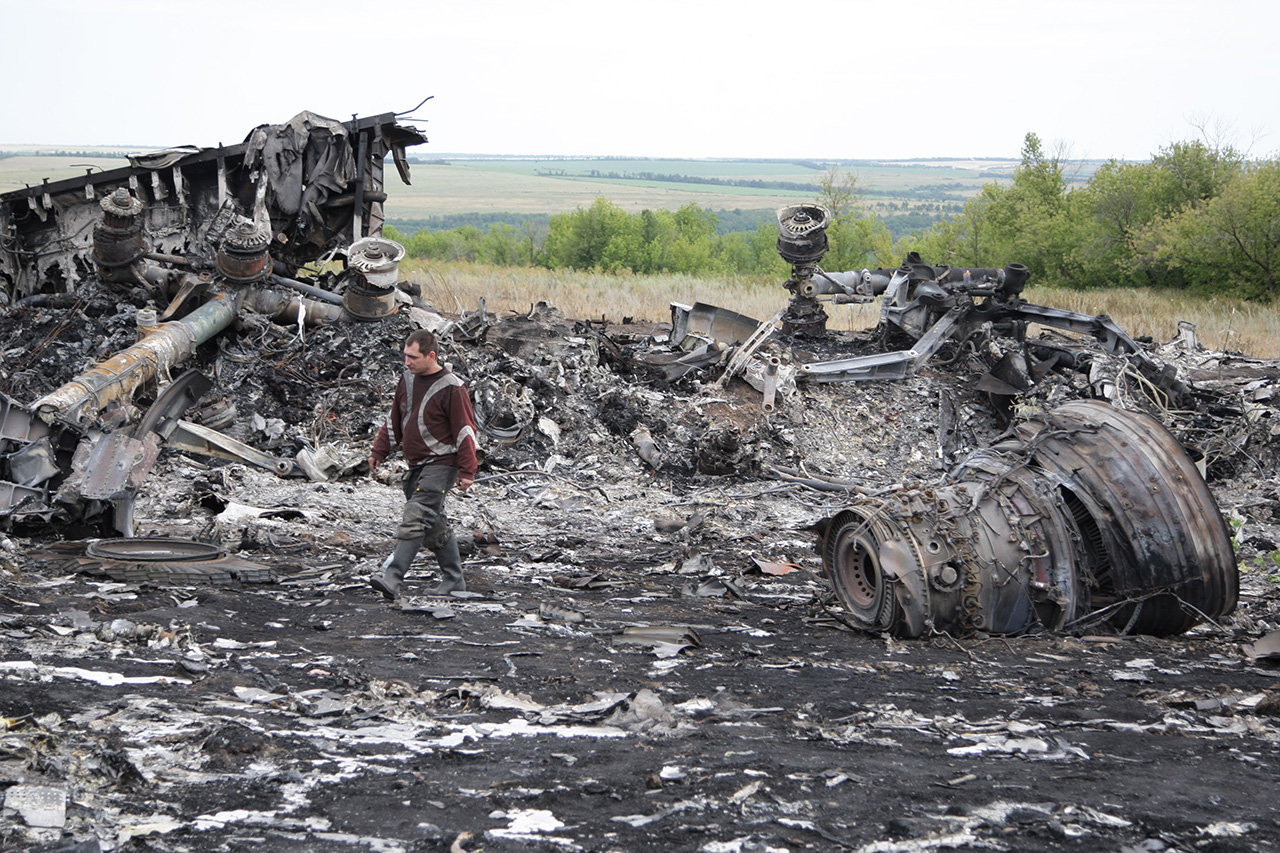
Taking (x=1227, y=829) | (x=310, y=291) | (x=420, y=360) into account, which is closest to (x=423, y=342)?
(x=420, y=360)

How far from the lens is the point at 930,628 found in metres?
5.69

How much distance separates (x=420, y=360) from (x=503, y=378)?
547 cm

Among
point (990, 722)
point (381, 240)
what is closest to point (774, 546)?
point (990, 722)

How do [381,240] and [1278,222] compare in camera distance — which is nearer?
[381,240]

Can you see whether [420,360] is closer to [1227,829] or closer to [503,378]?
[1227,829]

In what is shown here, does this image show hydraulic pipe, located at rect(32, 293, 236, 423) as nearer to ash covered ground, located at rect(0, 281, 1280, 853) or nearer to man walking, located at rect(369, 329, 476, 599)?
ash covered ground, located at rect(0, 281, 1280, 853)

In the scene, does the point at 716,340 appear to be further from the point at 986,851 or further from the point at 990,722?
the point at 986,851

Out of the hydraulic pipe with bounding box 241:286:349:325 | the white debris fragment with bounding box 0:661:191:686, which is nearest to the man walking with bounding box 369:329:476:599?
the white debris fragment with bounding box 0:661:191:686

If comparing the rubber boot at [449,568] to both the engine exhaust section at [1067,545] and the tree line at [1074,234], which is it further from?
the tree line at [1074,234]

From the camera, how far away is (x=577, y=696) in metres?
4.67

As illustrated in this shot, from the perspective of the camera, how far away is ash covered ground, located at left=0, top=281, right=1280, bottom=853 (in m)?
3.27

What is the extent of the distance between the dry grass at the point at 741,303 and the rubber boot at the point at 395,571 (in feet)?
41.2

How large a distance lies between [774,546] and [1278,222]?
2628cm

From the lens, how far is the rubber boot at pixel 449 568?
652 centimetres
